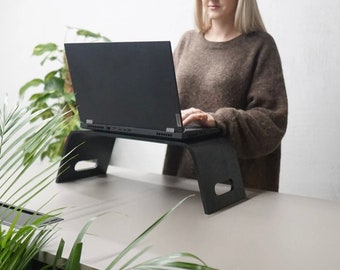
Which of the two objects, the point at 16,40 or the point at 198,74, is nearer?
the point at 198,74

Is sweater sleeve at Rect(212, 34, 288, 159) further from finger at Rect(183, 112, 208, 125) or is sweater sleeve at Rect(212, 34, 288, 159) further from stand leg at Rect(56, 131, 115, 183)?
stand leg at Rect(56, 131, 115, 183)

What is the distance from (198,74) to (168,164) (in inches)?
12.5

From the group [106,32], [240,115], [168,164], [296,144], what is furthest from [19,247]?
[106,32]

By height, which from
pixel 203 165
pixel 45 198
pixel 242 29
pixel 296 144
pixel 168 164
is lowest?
pixel 296 144

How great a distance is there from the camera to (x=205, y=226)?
0.90 metres

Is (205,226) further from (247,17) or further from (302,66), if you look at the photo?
(302,66)

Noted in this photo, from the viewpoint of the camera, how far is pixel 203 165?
0.98 m

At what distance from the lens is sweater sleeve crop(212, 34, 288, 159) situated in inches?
42.8

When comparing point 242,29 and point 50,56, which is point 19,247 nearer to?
point 242,29

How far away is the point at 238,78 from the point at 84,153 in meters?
0.51

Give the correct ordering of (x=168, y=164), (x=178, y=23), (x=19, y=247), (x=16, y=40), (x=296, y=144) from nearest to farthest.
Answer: (x=19, y=247), (x=168, y=164), (x=296, y=144), (x=178, y=23), (x=16, y=40)

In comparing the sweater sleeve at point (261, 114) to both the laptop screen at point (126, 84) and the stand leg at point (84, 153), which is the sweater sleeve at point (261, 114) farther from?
the stand leg at point (84, 153)

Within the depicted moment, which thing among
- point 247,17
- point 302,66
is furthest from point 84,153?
point 302,66

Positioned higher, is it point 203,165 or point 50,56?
point 203,165
